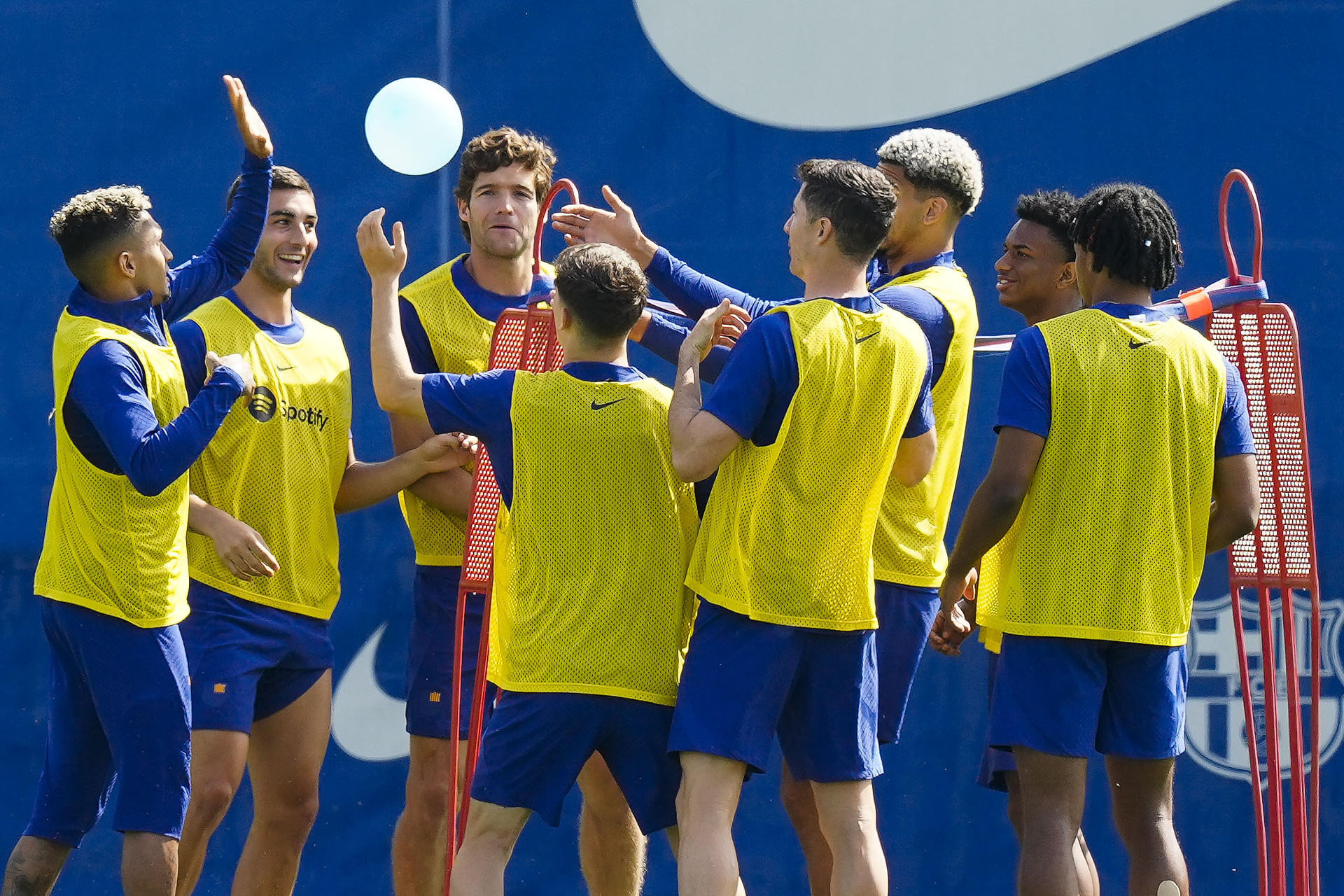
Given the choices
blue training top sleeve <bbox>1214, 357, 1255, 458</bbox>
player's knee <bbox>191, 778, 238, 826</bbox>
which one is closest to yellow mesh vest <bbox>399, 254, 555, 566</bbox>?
player's knee <bbox>191, 778, 238, 826</bbox>

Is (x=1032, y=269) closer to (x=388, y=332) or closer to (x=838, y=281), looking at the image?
(x=838, y=281)

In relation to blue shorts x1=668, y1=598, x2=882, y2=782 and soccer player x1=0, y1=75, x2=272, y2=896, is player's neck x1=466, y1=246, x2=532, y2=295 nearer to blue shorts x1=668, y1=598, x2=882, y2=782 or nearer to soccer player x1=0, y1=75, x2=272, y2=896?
soccer player x1=0, y1=75, x2=272, y2=896

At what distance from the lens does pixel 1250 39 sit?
445cm

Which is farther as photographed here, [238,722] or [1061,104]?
[1061,104]

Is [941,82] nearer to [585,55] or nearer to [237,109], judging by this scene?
[585,55]

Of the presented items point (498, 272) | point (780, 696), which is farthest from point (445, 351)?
point (780, 696)

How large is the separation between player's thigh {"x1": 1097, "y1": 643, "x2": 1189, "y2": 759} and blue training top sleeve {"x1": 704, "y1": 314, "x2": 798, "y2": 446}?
35.5 inches

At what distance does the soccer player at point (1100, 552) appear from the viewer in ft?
9.91

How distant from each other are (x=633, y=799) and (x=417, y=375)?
937mm

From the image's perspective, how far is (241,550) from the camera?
3256mm

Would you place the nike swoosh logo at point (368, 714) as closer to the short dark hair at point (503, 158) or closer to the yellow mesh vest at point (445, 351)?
the yellow mesh vest at point (445, 351)

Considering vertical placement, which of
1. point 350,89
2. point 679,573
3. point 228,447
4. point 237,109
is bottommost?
point 679,573

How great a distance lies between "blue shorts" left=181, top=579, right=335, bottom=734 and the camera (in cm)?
341

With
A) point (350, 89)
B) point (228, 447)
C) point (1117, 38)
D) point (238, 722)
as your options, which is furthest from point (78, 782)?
point (1117, 38)
